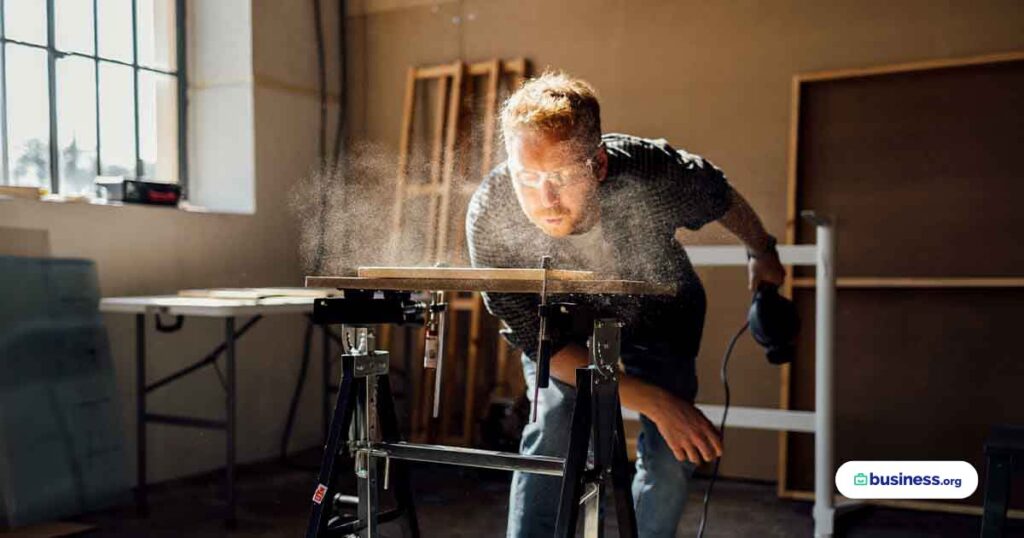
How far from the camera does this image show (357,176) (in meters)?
4.21

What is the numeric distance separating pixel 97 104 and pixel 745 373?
247 centimetres

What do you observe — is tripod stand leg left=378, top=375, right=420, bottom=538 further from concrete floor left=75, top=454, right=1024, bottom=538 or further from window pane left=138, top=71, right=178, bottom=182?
window pane left=138, top=71, right=178, bottom=182

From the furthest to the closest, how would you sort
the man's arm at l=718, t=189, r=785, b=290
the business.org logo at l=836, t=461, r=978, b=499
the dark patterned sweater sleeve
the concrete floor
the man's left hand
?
the business.org logo at l=836, t=461, r=978, b=499, the concrete floor, the man's left hand, the man's arm at l=718, t=189, r=785, b=290, the dark patterned sweater sleeve

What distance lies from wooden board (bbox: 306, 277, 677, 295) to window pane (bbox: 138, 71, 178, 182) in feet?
7.69

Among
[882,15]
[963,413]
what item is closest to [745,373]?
[963,413]

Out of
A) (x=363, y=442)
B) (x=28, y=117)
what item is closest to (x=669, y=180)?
→ (x=363, y=442)

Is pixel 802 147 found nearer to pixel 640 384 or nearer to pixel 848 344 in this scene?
pixel 848 344

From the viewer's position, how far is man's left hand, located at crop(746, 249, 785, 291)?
78.2 inches

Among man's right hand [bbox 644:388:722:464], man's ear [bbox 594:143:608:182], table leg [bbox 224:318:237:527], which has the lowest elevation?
table leg [bbox 224:318:237:527]

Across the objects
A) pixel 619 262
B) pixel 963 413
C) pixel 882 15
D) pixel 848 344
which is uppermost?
pixel 882 15

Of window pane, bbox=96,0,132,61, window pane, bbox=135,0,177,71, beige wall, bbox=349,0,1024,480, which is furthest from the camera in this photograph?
window pane, bbox=135,0,177,71

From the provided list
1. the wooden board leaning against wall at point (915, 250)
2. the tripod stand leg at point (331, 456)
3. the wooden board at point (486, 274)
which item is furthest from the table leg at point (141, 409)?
the wooden board leaning against wall at point (915, 250)

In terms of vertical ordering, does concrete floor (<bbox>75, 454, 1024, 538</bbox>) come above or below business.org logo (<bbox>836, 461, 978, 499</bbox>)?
below

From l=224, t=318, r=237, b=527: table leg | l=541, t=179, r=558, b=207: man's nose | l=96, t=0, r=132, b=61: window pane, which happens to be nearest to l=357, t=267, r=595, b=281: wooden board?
l=541, t=179, r=558, b=207: man's nose
